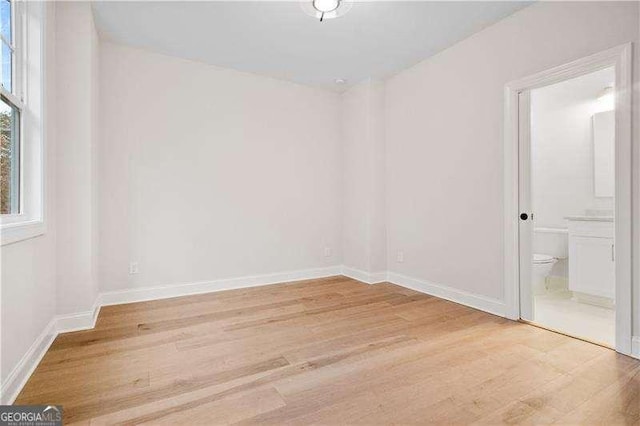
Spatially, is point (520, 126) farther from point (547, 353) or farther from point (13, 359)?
point (13, 359)

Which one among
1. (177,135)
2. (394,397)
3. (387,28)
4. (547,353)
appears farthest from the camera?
(177,135)

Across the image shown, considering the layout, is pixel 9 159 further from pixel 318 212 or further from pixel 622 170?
pixel 622 170

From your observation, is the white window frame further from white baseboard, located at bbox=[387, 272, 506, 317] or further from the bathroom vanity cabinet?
the bathroom vanity cabinet

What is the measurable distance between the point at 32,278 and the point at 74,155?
1.05 metres

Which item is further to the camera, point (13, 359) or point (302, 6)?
point (302, 6)

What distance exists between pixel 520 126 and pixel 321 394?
→ 102 inches

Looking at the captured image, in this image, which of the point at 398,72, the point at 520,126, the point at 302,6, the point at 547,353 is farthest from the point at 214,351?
the point at 398,72

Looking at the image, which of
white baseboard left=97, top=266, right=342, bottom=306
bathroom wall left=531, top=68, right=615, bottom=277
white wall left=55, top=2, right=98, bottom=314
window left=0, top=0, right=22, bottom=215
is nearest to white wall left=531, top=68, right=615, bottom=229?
bathroom wall left=531, top=68, right=615, bottom=277

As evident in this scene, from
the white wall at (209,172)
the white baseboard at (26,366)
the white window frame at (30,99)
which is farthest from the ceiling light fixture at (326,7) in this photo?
the white baseboard at (26,366)

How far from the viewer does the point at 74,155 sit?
99.6 inches

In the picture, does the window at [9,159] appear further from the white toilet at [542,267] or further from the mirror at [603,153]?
the mirror at [603,153]

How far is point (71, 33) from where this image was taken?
250cm

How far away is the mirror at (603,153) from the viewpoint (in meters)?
3.84

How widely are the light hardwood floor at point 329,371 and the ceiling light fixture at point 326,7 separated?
97.8 inches
